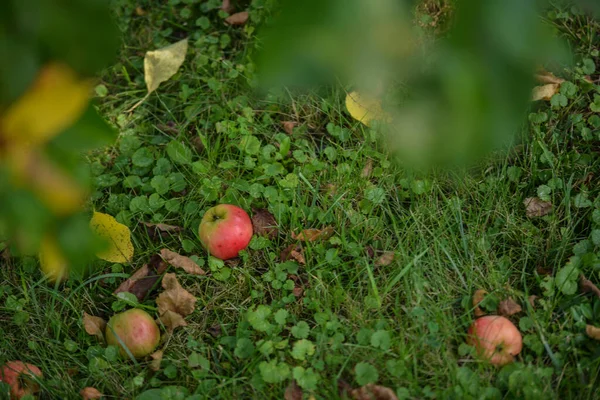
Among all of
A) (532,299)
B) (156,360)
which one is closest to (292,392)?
(156,360)

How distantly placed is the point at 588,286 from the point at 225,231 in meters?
1.23

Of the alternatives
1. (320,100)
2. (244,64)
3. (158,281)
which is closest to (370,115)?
(320,100)

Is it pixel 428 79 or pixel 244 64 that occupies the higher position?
pixel 428 79

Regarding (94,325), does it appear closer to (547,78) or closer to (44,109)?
(44,109)

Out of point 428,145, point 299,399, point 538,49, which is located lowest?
point 299,399

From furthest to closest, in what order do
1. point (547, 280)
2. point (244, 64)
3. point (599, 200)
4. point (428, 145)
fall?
point (244, 64), point (599, 200), point (547, 280), point (428, 145)

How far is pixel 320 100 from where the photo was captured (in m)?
2.68

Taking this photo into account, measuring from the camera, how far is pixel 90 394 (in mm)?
1962

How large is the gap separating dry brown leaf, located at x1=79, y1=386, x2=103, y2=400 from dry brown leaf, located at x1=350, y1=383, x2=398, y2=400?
0.82m

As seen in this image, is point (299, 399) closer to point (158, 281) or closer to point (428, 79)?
point (158, 281)

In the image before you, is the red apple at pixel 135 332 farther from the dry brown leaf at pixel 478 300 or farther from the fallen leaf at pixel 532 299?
the fallen leaf at pixel 532 299

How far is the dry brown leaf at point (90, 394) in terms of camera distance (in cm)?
196

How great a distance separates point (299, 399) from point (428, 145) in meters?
1.31

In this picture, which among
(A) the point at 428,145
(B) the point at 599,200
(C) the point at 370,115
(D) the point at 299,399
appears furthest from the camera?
(C) the point at 370,115
